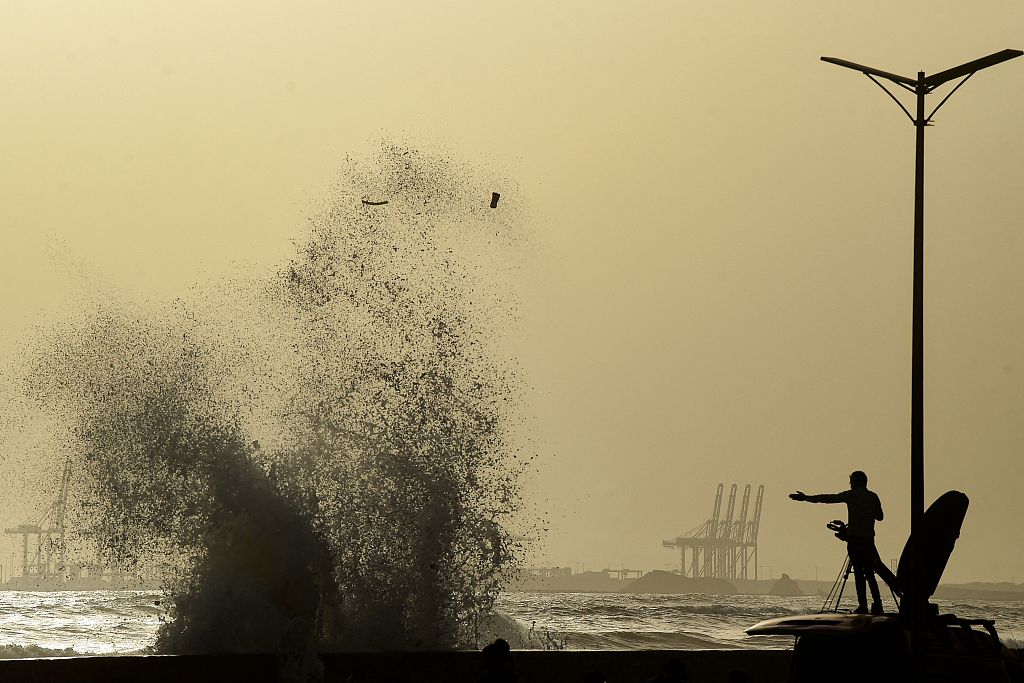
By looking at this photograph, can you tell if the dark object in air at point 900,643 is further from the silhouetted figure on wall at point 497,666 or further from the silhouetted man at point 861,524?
the silhouetted figure on wall at point 497,666

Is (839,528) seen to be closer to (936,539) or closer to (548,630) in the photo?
(936,539)

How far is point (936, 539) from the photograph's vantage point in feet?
43.9

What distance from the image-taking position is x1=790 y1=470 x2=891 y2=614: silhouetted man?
12.7m

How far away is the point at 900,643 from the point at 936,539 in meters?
5.92

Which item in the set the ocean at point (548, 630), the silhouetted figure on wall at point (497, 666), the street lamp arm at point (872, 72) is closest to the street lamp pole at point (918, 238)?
the street lamp arm at point (872, 72)

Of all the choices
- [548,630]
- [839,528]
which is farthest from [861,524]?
[548,630]

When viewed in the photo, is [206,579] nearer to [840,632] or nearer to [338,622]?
[338,622]

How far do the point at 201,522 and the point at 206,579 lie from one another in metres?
1.59

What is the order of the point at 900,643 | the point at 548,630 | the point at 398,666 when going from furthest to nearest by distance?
the point at 548,630 → the point at 398,666 → the point at 900,643

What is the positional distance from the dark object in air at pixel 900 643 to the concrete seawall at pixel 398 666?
1.89 meters

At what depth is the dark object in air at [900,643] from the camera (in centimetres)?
765

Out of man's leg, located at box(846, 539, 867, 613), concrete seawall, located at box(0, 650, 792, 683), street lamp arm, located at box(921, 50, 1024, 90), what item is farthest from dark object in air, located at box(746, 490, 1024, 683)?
street lamp arm, located at box(921, 50, 1024, 90)

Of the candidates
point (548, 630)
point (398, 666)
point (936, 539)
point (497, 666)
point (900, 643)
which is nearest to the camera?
point (900, 643)

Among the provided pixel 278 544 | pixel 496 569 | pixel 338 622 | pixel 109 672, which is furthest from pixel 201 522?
pixel 109 672
